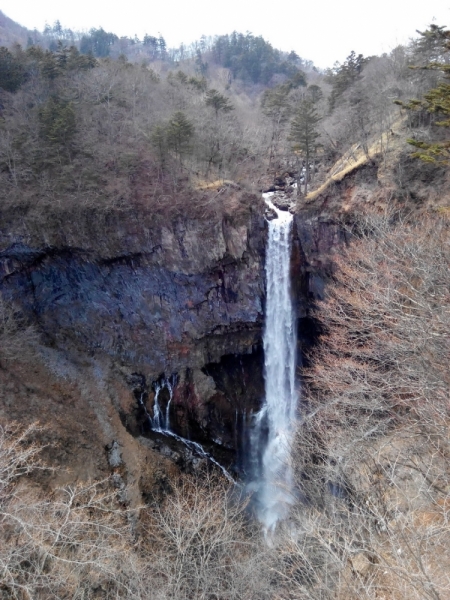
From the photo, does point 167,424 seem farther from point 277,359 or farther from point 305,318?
point 305,318

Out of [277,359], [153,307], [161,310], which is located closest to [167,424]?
[161,310]

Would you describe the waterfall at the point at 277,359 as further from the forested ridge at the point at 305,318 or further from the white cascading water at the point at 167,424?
the white cascading water at the point at 167,424

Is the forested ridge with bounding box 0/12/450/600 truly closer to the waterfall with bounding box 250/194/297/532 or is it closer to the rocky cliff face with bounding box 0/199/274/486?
the rocky cliff face with bounding box 0/199/274/486

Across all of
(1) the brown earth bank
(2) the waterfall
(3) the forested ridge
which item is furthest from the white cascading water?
(2) the waterfall

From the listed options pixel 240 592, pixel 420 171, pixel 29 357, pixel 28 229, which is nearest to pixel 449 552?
pixel 240 592

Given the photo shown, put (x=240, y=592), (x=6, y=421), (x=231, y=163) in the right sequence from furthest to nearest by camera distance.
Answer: (x=231, y=163), (x=6, y=421), (x=240, y=592)

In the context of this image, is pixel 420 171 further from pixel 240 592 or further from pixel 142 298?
pixel 240 592
